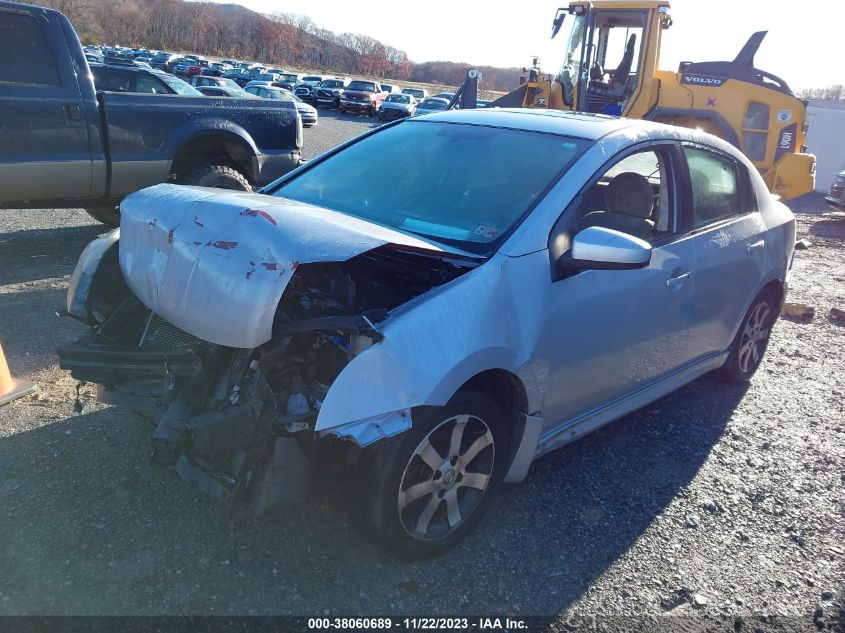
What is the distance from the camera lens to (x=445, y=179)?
3.41 metres

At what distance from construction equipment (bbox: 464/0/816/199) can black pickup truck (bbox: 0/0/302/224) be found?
620 centimetres

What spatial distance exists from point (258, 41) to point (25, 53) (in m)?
101

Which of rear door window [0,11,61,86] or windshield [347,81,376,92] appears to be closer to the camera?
rear door window [0,11,61,86]

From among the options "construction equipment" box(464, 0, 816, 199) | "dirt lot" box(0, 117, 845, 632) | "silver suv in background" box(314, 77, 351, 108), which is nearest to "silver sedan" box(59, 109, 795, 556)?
"dirt lot" box(0, 117, 845, 632)

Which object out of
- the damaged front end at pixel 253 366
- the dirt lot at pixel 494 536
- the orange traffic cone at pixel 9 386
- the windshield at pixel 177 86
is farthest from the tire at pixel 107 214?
the damaged front end at pixel 253 366

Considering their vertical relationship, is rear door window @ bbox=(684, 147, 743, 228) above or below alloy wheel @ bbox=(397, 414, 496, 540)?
above

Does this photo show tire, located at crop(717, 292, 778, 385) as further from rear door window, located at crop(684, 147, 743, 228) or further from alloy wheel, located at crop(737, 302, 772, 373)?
rear door window, located at crop(684, 147, 743, 228)

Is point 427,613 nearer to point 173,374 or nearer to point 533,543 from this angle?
point 533,543

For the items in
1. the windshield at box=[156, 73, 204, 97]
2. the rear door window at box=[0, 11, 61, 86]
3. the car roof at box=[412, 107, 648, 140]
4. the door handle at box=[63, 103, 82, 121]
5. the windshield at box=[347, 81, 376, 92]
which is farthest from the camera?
the windshield at box=[347, 81, 376, 92]

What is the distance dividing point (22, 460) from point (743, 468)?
3.88 meters

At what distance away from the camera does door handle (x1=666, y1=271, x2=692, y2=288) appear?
3.53 metres

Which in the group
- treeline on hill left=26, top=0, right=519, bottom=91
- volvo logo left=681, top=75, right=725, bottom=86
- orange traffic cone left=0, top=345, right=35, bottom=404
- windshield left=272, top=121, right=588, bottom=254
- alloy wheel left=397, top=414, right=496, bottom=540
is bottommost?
orange traffic cone left=0, top=345, right=35, bottom=404

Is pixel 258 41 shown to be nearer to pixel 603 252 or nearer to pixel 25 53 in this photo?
pixel 25 53

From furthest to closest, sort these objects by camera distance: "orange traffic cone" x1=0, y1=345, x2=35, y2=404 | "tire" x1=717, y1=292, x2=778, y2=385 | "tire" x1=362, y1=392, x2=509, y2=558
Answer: "tire" x1=717, y1=292, x2=778, y2=385
"orange traffic cone" x1=0, y1=345, x2=35, y2=404
"tire" x1=362, y1=392, x2=509, y2=558
